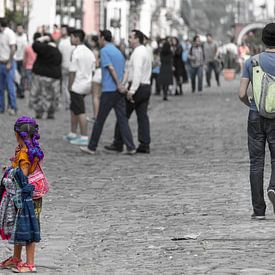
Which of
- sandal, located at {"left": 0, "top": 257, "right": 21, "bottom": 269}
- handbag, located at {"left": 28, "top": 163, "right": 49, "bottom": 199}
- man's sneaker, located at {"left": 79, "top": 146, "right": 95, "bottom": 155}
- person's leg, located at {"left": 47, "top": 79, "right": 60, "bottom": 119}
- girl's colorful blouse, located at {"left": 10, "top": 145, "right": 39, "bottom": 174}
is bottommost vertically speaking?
person's leg, located at {"left": 47, "top": 79, "right": 60, "bottom": 119}

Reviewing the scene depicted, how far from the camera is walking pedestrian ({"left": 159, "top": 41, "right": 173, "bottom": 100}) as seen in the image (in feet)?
128

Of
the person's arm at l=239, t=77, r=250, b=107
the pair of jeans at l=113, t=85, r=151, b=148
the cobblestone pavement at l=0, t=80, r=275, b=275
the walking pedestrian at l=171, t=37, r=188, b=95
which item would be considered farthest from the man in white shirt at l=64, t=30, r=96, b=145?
the walking pedestrian at l=171, t=37, r=188, b=95

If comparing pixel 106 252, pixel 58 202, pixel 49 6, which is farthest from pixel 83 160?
pixel 49 6

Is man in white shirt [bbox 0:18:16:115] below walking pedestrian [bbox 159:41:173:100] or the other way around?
the other way around

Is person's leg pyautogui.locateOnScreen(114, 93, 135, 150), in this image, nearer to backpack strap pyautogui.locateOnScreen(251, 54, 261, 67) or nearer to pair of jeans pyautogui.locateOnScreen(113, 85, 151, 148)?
pair of jeans pyautogui.locateOnScreen(113, 85, 151, 148)

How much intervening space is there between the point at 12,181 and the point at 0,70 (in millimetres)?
18590

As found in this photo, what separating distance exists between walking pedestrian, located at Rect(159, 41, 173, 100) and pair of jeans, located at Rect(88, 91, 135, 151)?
63.8 feet

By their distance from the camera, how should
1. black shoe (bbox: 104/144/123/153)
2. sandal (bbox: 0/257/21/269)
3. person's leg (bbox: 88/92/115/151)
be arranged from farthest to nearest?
black shoe (bbox: 104/144/123/153) → person's leg (bbox: 88/92/115/151) → sandal (bbox: 0/257/21/269)

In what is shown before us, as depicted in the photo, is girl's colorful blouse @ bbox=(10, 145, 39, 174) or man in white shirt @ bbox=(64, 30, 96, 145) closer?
girl's colorful blouse @ bbox=(10, 145, 39, 174)

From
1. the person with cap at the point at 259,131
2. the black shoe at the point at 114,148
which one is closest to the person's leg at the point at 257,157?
the person with cap at the point at 259,131

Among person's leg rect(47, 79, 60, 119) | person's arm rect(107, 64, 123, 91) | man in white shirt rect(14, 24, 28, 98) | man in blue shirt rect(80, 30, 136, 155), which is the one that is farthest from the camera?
man in white shirt rect(14, 24, 28, 98)

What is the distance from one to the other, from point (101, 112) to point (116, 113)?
0.72 ft

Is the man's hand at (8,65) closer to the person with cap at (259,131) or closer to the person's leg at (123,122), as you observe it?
the person's leg at (123,122)

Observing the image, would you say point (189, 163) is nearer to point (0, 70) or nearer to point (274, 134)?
point (274, 134)
